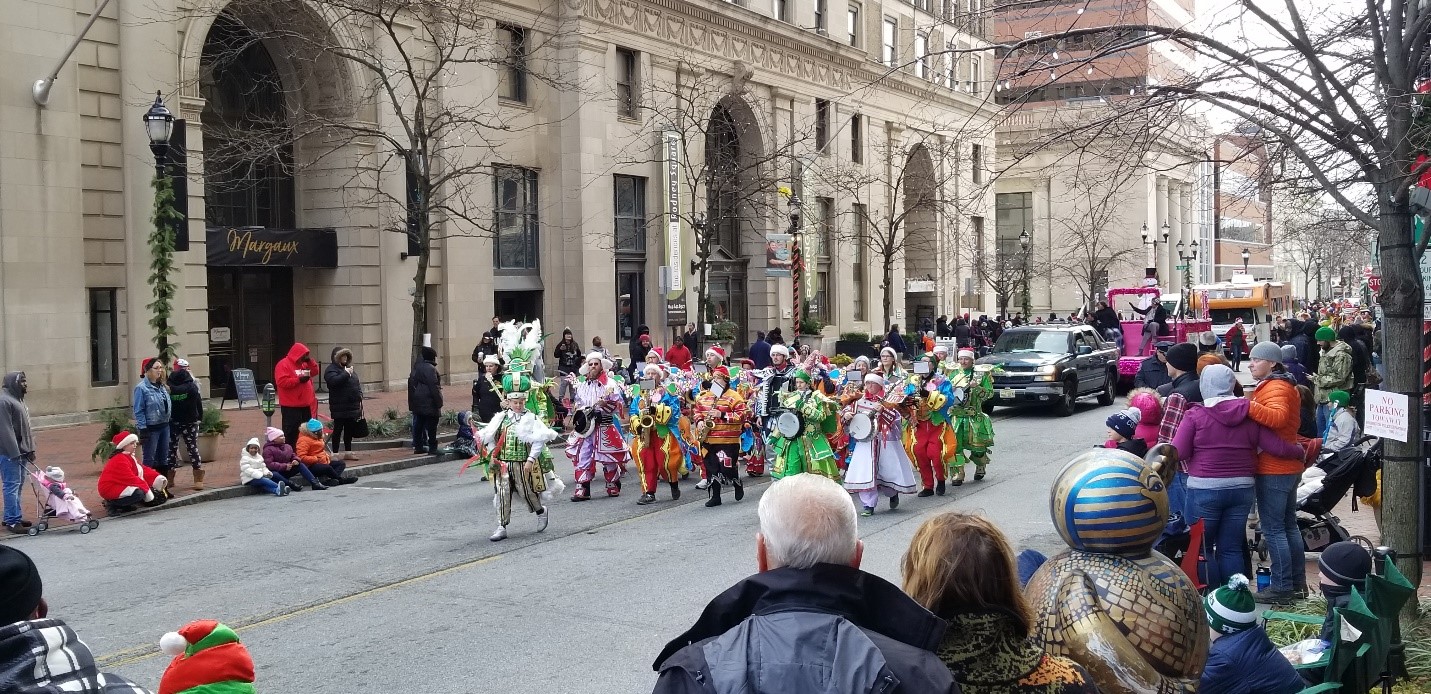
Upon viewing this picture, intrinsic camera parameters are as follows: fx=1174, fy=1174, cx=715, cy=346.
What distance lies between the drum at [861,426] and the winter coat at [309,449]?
26.3 feet

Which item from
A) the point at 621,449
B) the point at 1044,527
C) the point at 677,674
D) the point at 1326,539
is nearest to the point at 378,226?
the point at 621,449

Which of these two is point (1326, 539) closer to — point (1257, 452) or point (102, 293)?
point (1257, 452)

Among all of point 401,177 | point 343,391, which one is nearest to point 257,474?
point 343,391

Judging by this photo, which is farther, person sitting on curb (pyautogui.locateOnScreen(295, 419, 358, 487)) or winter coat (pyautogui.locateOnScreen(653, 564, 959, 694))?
person sitting on curb (pyautogui.locateOnScreen(295, 419, 358, 487))

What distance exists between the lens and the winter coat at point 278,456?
1584cm

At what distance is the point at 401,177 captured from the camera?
28.0 meters

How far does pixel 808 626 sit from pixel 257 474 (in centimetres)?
1435

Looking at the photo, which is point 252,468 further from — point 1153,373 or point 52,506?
point 1153,373

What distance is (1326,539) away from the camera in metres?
9.66

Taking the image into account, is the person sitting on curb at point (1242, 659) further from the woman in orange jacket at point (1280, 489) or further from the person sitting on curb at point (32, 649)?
the woman in orange jacket at point (1280, 489)

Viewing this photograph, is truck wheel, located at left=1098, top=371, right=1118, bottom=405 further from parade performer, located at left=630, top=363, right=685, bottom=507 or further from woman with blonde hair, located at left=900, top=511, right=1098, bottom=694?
woman with blonde hair, located at left=900, top=511, right=1098, bottom=694

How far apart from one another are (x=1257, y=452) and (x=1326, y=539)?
7.37ft

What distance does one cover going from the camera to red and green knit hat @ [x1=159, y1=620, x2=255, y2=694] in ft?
11.2

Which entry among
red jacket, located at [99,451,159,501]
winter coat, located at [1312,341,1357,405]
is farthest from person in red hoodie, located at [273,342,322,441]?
winter coat, located at [1312,341,1357,405]
